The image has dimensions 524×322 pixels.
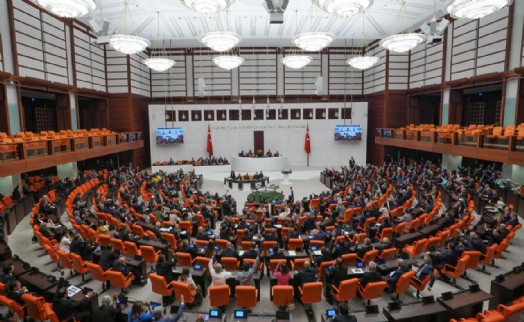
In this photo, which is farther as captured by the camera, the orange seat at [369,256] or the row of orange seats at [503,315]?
the orange seat at [369,256]

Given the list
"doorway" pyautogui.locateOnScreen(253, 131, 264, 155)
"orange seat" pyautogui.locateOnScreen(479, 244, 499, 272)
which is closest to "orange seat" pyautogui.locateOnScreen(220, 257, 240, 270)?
"orange seat" pyautogui.locateOnScreen(479, 244, 499, 272)

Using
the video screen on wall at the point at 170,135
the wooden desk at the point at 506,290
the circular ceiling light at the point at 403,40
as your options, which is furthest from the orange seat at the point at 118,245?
the video screen on wall at the point at 170,135

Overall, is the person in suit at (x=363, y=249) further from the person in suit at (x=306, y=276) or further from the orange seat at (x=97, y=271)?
the orange seat at (x=97, y=271)

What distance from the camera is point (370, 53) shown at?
28562mm

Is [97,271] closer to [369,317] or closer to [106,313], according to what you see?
[106,313]

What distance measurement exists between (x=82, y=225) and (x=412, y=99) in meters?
25.1

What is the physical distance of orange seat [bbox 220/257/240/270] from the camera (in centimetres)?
771

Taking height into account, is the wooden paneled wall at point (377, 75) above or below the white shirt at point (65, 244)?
above

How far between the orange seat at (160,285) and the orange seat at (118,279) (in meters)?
0.81

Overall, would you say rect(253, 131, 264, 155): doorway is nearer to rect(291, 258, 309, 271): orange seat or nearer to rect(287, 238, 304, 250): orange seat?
rect(287, 238, 304, 250): orange seat

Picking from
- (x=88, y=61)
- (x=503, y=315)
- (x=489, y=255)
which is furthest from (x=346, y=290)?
(x=88, y=61)

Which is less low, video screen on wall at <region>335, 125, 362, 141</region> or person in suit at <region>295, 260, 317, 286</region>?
video screen on wall at <region>335, 125, 362, 141</region>

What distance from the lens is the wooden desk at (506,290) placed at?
19.9 ft

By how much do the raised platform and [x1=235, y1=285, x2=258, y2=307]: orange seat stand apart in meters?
18.8
